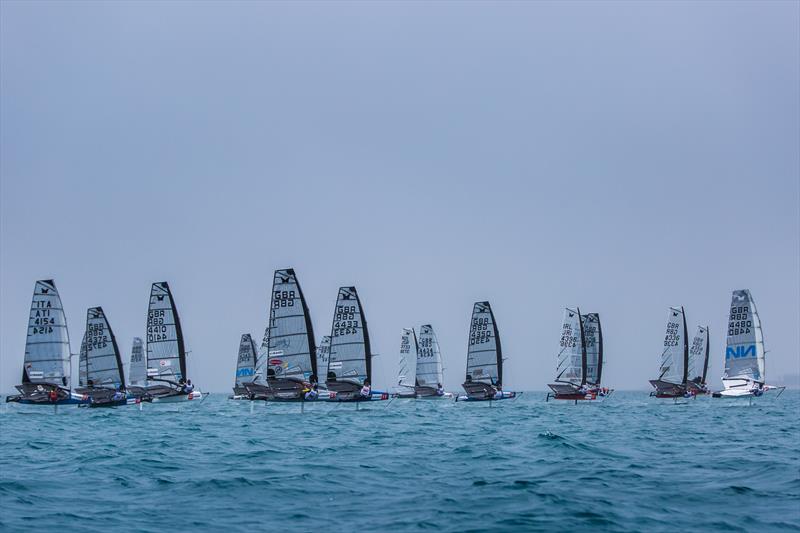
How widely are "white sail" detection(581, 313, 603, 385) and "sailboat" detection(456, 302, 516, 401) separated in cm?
1254

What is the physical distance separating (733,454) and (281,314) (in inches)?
1420

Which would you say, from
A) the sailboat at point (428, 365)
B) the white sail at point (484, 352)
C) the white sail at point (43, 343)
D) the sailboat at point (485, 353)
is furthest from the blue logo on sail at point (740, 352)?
the white sail at point (43, 343)

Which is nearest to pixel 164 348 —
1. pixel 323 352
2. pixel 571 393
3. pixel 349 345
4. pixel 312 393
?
pixel 349 345

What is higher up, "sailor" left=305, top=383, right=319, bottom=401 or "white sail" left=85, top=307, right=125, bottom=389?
"white sail" left=85, top=307, right=125, bottom=389

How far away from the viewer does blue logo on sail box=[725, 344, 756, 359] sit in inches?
2870

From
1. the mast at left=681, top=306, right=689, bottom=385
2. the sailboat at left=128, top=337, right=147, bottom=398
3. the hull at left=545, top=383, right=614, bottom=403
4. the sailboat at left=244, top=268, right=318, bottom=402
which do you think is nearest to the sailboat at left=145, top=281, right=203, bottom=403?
the sailboat at left=128, top=337, right=147, bottom=398

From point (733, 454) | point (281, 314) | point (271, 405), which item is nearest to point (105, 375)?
point (271, 405)

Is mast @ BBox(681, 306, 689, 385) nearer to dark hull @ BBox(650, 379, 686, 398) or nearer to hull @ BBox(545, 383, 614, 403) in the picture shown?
dark hull @ BBox(650, 379, 686, 398)

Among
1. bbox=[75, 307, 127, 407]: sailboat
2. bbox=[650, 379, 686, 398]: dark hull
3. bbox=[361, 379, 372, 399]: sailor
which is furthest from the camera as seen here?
bbox=[650, 379, 686, 398]: dark hull

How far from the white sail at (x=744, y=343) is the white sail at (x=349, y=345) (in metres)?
35.3

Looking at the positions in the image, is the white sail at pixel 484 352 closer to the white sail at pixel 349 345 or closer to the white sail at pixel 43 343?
the white sail at pixel 349 345

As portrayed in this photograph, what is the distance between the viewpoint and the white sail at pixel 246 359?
100 metres

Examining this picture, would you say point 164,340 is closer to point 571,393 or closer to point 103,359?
point 103,359

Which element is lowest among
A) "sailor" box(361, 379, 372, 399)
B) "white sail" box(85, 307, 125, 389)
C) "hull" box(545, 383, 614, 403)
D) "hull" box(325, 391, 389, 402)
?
"hull" box(545, 383, 614, 403)
